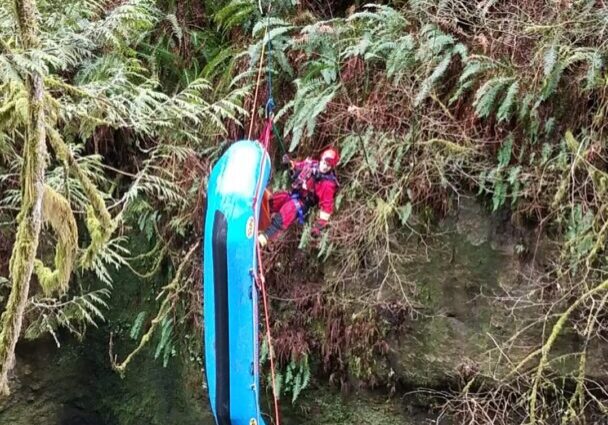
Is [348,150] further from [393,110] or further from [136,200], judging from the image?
[136,200]

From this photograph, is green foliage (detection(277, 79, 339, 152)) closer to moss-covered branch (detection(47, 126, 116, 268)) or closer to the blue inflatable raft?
moss-covered branch (detection(47, 126, 116, 268))

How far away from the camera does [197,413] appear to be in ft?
20.8

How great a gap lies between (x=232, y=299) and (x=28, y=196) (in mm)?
1266

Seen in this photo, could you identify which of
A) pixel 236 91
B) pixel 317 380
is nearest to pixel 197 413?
pixel 317 380

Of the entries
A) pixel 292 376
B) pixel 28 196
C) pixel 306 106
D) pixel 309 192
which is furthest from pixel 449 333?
pixel 28 196

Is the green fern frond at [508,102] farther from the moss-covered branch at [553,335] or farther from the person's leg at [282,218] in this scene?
the person's leg at [282,218]

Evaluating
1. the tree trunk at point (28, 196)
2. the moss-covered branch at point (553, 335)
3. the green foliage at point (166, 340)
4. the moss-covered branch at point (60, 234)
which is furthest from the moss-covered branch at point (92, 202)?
the moss-covered branch at point (553, 335)

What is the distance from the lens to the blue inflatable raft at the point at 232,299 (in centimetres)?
341

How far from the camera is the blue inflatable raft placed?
3.41 m

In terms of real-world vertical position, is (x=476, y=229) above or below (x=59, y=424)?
above

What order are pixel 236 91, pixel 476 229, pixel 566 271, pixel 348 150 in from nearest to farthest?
pixel 566 271, pixel 476 229, pixel 348 150, pixel 236 91

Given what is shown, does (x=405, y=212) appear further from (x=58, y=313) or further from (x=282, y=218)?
(x=58, y=313)

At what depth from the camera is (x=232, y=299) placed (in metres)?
3.41

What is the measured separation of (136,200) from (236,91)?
1347 millimetres
